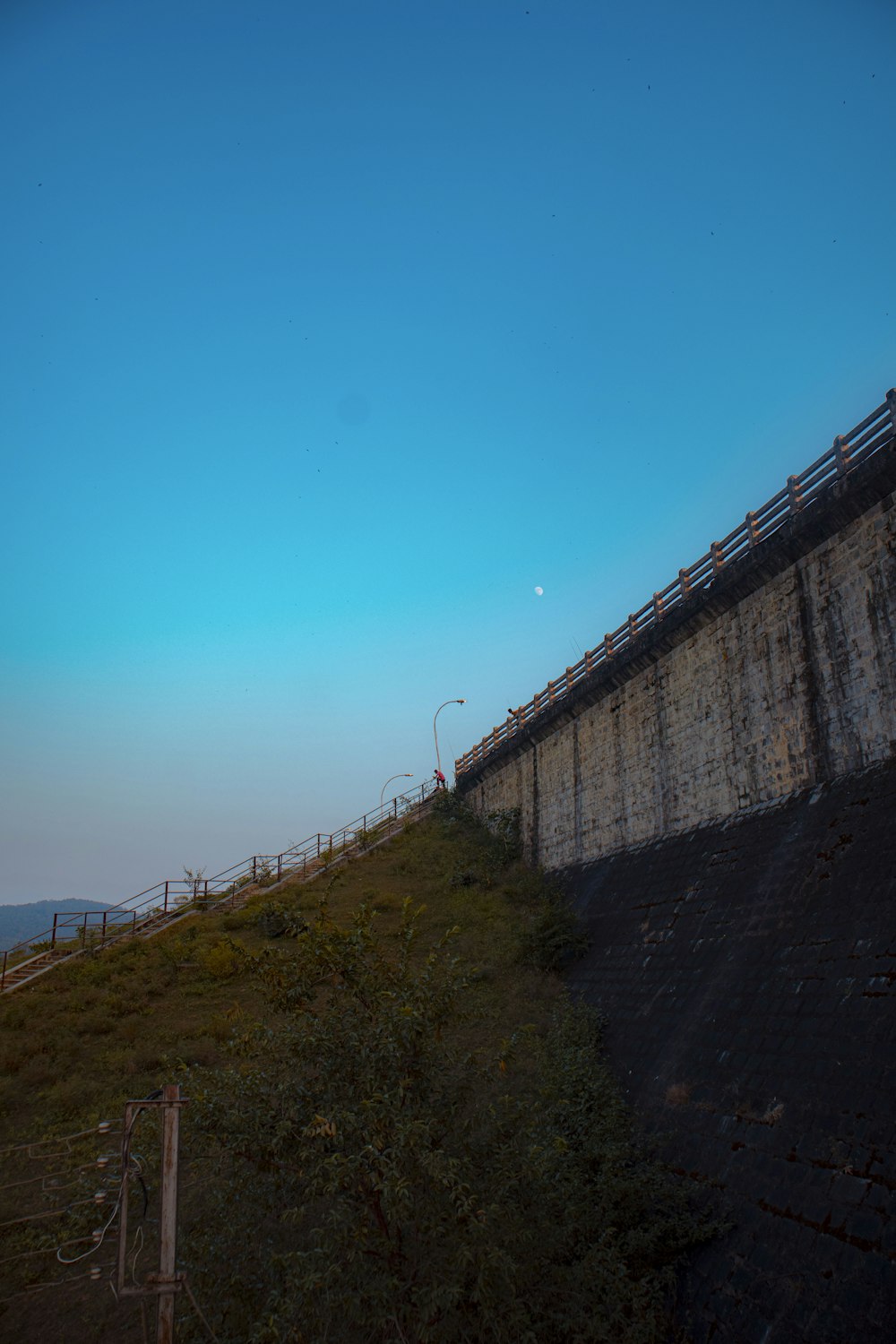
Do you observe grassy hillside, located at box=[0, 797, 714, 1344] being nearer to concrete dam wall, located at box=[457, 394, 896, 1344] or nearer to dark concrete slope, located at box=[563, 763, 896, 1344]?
dark concrete slope, located at box=[563, 763, 896, 1344]

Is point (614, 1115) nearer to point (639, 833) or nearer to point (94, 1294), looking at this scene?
point (94, 1294)

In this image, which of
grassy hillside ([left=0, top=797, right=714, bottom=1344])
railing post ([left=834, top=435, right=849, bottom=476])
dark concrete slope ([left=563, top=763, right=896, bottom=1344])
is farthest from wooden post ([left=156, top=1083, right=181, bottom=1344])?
railing post ([left=834, top=435, right=849, bottom=476])

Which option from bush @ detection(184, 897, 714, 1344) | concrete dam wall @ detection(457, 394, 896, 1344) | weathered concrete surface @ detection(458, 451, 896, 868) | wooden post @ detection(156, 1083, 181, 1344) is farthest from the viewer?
weathered concrete surface @ detection(458, 451, 896, 868)

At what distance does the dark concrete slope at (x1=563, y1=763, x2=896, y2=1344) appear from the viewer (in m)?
6.79

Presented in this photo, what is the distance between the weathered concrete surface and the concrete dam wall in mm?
44

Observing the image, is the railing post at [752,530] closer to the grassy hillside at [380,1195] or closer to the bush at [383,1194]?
the grassy hillside at [380,1195]

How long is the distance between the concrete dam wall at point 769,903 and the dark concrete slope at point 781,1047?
0.03 m

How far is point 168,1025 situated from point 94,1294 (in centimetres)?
809

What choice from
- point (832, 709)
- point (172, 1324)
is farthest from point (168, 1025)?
point (832, 709)

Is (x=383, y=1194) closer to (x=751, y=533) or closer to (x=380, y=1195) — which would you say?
(x=380, y=1195)

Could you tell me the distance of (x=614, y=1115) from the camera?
1070cm

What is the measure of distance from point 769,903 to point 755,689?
4647 millimetres

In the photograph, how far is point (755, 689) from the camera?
15.0 metres

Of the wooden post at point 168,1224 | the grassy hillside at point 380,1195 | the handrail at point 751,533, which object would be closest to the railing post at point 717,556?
the handrail at point 751,533
